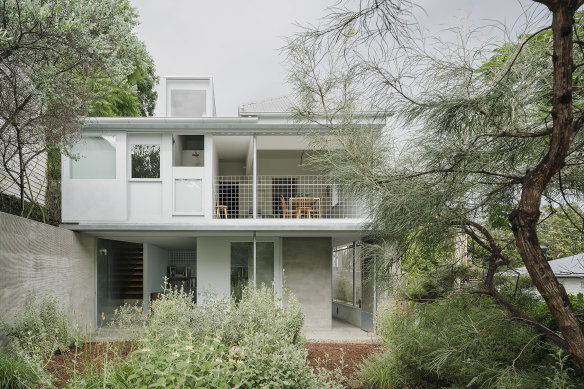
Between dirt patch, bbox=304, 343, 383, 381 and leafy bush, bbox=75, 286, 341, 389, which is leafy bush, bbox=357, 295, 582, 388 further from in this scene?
leafy bush, bbox=75, 286, 341, 389

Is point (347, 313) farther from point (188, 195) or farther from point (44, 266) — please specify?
point (44, 266)

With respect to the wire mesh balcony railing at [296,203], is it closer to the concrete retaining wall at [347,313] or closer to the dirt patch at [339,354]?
the dirt patch at [339,354]

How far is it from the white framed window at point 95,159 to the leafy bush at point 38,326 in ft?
9.97

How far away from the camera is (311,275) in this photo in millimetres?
10258

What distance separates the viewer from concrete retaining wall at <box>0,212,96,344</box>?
5801mm

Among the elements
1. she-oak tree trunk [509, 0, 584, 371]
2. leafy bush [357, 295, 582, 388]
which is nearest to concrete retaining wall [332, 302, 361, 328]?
leafy bush [357, 295, 582, 388]

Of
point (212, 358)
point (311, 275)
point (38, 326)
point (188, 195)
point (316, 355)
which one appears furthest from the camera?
point (311, 275)

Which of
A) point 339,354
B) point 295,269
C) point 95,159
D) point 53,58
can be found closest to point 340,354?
point 339,354

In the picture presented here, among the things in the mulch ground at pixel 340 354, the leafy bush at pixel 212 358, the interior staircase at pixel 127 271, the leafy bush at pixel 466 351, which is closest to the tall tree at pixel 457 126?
the leafy bush at pixel 466 351

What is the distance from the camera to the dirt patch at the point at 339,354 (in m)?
5.76

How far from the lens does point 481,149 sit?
9.21 ft

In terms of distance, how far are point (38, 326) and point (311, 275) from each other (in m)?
6.13

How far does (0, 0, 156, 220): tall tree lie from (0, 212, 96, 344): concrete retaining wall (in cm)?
151

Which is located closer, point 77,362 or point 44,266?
point 77,362
